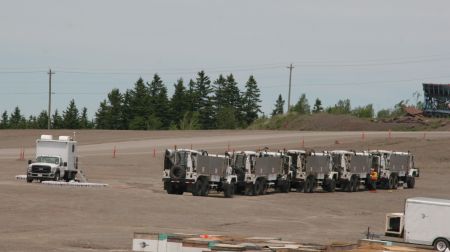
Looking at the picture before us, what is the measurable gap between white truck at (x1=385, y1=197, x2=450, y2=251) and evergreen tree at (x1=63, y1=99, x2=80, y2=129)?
459 ft

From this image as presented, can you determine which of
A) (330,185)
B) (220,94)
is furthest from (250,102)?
(330,185)

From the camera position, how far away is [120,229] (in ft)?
115

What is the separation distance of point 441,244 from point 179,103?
134 meters

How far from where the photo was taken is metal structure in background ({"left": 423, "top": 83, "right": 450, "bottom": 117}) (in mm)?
110312

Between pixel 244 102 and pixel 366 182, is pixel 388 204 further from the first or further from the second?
pixel 244 102

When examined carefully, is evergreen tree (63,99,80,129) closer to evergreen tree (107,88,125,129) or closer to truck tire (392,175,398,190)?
evergreen tree (107,88,125,129)

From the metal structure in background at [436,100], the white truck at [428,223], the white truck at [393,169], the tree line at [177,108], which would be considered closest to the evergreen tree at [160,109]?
the tree line at [177,108]

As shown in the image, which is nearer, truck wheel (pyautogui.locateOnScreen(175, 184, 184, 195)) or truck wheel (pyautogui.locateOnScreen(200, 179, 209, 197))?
truck wheel (pyautogui.locateOnScreen(175, 184, 184, 195))

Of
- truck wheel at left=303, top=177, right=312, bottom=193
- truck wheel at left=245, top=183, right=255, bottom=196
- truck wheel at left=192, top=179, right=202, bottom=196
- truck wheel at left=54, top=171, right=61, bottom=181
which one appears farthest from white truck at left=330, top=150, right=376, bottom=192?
truck wheel at left=54, top=171, right=61, bottom=181

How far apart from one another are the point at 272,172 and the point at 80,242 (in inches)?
1052

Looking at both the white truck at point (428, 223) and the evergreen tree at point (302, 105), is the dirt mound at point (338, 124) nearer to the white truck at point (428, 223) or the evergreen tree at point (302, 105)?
the evergreen tree at point (302, 105)

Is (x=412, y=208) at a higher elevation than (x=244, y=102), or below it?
below

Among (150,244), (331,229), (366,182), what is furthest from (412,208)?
(366,182)

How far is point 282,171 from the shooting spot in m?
57.3
